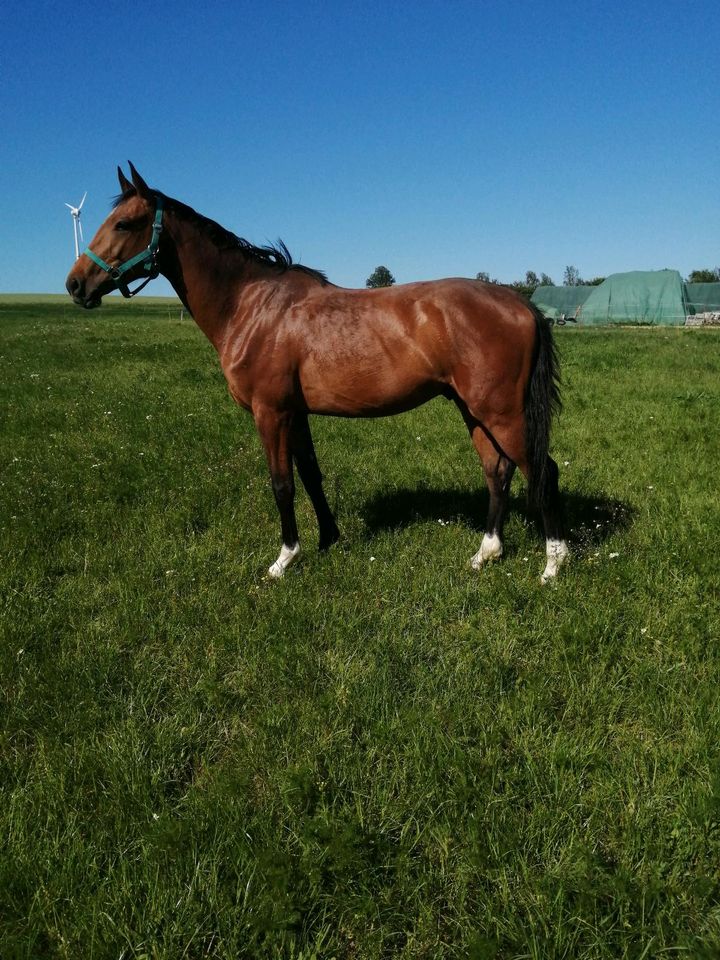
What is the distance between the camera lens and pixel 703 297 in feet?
143

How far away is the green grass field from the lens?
6.58 feet

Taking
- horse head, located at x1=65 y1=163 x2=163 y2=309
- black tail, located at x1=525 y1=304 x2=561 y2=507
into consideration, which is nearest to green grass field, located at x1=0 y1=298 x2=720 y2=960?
black tail, located at x1=525 y1=304 x2=561 y2=507

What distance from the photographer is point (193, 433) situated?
343 inches

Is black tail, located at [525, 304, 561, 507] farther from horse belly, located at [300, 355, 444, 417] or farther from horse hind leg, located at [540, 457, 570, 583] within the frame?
horse belly, located at [300, 355, 444, 417]

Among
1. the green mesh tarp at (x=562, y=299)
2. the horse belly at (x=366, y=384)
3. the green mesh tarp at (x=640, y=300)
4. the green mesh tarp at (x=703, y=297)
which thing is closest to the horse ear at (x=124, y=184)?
the horse belly at (x=366, y=384)

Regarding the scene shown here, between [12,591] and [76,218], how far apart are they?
65687 mm

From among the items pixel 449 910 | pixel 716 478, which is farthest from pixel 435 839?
pixel 716 478

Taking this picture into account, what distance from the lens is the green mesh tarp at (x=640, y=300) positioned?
139 feet

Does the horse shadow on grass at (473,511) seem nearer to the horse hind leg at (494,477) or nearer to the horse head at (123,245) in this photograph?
the horse hind leg at (494,477)

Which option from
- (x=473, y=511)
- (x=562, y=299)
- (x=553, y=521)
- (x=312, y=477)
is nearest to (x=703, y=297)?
(x=562, y=299)

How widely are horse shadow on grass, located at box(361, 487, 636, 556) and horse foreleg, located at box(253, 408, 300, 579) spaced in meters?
0.95

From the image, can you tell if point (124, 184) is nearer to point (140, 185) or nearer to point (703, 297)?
point (140, 185)

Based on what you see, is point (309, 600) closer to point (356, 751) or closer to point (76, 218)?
point (356, 751)

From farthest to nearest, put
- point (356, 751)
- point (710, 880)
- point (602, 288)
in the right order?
point (602, 288)
point (356, 751)
point (710, 880)
